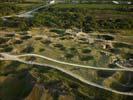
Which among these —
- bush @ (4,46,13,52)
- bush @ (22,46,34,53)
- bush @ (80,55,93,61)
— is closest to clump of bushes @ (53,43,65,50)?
bush @ (22,46,34,53)

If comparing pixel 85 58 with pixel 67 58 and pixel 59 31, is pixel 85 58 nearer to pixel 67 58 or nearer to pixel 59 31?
pixel 67 58

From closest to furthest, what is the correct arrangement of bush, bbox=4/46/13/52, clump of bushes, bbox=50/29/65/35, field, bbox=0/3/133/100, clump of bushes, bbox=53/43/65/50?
field, bbox=0/3/133/100 < clump of bushes, bbox=53/43/65/50 < bush, bbox=4/46/13/52 < clump of bushes, bbox=50/29/65/35

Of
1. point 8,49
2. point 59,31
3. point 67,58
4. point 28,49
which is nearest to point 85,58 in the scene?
point 67,58

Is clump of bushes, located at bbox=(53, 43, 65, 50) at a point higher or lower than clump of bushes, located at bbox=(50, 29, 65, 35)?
lower

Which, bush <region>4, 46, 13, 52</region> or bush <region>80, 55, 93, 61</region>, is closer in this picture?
bush <region>80, 55, 93, 61</region>

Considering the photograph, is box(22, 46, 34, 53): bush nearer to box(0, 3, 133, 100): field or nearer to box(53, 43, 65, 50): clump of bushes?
box(0, 3, 133, 100): field

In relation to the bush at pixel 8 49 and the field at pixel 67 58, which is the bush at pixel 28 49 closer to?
the field at pixel 67 58

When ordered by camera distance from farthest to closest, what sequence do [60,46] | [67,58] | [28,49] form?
[60,46]
[28,49]
[67,58]

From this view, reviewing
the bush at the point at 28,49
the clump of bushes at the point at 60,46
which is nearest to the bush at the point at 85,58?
the clump of bushes at the point at 60,46

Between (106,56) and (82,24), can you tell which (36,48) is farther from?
(82,24)

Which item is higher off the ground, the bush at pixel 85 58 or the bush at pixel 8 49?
the bush at pixel 8 49

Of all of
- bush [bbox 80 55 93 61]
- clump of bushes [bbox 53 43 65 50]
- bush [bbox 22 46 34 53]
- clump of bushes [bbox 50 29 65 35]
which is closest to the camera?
bush [bbox 80 55 93 61]

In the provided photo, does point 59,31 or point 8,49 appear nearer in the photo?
point 8,49
